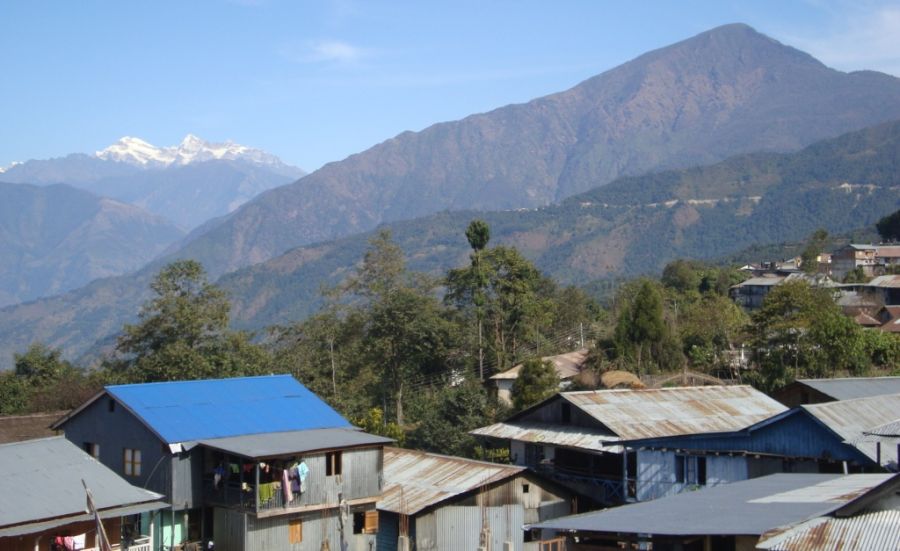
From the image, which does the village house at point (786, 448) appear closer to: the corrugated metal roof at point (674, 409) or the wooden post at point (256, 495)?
the corrugated metal roof at point (674, 409)

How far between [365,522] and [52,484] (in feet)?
26.4

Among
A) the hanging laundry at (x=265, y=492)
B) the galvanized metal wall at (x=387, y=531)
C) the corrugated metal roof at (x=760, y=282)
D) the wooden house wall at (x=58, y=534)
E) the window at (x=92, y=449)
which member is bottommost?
the galvanized metal wall at (x=387, y=531)

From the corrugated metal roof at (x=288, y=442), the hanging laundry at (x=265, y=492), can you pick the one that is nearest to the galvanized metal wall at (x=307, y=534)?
the hanging laundry at (x=265, y=492)

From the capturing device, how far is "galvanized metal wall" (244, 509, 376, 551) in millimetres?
25750

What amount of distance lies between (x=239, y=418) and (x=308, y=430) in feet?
6.39

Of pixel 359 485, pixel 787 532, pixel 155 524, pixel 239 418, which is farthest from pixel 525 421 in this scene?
pixel 787 532

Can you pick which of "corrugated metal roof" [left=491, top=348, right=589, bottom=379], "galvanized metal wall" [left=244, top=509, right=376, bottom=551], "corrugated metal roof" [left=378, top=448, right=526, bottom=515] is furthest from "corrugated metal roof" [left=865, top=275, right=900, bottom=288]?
"galvanized metal wall" [left=244, top=509, right=376, bottom=551]

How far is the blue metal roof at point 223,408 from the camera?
26906mm

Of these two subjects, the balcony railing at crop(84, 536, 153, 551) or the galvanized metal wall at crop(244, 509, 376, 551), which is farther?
the galvanized metal wall at crop(244, 509, 376, 551)

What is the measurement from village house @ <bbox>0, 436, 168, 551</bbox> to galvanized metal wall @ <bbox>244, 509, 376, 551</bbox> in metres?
2.53

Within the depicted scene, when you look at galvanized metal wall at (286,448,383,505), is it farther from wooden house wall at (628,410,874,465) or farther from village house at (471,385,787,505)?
wooden house wall at (628,410,874,465)

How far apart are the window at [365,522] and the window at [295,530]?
1544mm

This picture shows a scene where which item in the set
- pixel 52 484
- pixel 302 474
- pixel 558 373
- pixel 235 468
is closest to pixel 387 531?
pixel 302 474

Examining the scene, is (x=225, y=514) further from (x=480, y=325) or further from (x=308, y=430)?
(x=480, y=325)
